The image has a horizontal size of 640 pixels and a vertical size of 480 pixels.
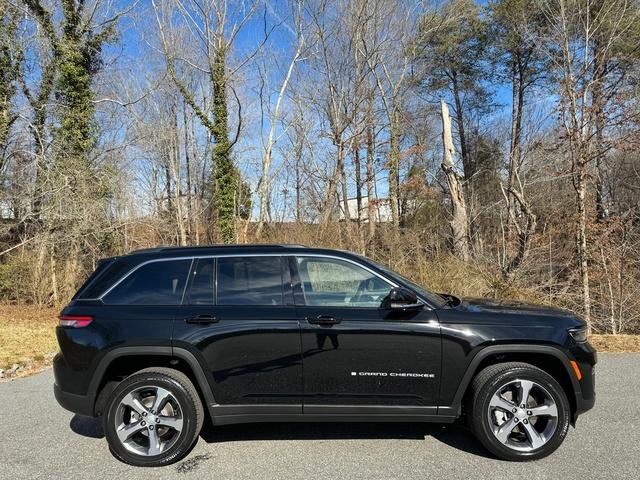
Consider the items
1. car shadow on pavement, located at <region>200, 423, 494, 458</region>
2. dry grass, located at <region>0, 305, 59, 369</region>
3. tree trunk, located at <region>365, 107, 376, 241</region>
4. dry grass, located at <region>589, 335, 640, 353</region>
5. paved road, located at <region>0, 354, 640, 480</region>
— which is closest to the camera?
paved road, located at <region>0, 354, 640, 480</region>

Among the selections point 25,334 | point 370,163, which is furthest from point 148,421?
point 370,163

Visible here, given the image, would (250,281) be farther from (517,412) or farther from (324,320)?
(517,412)

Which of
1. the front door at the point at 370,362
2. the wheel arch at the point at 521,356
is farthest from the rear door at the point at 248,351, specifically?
the wheel arch at the point at 521,356

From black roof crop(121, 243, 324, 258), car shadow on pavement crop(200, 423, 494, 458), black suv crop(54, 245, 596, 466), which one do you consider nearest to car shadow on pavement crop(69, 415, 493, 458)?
car shadow on pavement crop(200, 423, 494, 458)

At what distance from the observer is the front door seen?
12.4ft

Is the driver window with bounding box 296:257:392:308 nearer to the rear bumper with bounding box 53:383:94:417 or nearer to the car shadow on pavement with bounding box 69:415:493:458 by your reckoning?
the car shadow on pavement with bounding box 69:415:493:458

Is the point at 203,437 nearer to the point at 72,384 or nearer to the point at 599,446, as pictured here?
the point at 72,384

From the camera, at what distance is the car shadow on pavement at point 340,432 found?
164 inches

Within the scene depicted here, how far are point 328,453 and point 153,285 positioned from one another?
208 cm

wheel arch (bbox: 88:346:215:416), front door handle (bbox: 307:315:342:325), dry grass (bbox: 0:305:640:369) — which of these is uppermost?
front door handle (bbox: 307:315:342:325)

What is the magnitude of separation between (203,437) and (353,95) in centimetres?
2253

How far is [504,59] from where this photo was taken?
94.7 feet

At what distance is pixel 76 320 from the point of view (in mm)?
3941

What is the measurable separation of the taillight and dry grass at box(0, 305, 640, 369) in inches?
183
